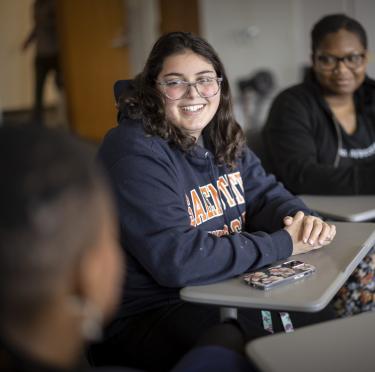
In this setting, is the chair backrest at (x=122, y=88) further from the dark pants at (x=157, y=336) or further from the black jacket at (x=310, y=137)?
the black jacket at (x=310, y=137)

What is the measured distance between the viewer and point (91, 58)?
242 inches

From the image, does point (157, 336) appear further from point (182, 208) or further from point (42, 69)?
point (42, 69)

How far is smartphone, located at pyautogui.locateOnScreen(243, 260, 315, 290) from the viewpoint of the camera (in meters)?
1.37

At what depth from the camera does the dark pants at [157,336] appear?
4.88ft

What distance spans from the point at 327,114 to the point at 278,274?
1.40 m

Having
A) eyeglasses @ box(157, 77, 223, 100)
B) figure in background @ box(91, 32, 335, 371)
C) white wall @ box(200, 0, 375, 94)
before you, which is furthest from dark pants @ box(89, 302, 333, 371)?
white wall @ box(200, 0, 375, 94)

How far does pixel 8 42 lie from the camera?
28.8ft

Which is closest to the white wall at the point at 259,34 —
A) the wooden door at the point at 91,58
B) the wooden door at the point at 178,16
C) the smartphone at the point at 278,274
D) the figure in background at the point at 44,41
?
the wooden door at the point at 178,16

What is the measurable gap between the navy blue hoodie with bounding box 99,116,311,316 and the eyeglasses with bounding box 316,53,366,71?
1.06 metres

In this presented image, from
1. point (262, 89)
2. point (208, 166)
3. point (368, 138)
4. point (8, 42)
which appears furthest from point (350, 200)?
point (8, 42)

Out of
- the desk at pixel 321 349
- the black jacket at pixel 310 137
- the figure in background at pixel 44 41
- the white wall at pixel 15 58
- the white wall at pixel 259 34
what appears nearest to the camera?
the desk at pixel 321 349

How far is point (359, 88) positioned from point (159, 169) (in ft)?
5.00

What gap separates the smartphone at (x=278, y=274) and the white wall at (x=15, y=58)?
24.8ft

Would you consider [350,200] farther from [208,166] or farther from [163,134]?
[163,134]
